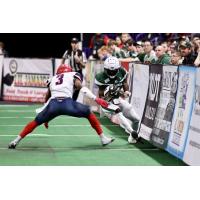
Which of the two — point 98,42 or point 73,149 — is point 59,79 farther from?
point 98,42

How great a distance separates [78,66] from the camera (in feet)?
79.5

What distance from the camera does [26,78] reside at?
2638cm

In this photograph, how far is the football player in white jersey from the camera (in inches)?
523

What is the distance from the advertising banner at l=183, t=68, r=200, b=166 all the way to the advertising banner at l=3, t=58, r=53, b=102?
15.1 m

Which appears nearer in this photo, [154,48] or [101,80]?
[101,80]

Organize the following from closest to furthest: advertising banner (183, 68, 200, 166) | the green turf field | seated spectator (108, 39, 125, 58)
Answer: advertising banner (183, 68, 200, 166) → the green turf field → seated spectator (108, 39, 125, 58)

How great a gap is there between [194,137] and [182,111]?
0.99 meters

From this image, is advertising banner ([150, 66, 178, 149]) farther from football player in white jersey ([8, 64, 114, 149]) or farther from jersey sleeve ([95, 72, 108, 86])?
jersey sleeve ([95, 72, 108, 86])

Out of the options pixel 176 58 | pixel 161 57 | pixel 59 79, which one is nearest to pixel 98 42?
pixel 161 57

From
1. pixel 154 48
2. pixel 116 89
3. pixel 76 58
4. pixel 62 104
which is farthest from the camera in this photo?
pixel 154 48

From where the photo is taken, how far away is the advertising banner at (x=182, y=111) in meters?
11.7

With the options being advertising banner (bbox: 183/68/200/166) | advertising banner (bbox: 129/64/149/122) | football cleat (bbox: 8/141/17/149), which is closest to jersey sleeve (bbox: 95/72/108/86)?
advertising banner (bbox: 129/64/149/122)

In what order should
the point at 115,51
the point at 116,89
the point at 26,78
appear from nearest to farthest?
the point at 116,89 → the point at 115,51 → the point at 26,78

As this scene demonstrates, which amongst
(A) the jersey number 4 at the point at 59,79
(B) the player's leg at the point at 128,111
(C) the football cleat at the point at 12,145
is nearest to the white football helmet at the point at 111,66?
(B) the player's leg at the point at 128,111
